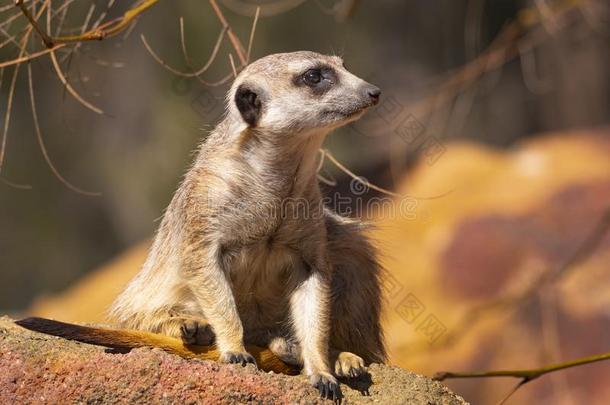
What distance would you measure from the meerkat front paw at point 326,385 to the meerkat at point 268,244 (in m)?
0.10

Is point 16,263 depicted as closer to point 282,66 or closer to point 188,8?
point 188,8

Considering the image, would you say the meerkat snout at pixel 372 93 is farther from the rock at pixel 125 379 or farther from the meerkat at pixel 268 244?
the rock at pixel 125 379

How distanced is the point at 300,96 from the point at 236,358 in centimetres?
94

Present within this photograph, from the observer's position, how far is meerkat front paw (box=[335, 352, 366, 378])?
A: 2.88 meters

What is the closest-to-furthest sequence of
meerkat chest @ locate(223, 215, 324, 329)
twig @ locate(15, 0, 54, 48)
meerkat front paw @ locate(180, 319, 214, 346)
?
twig @ locate(15, 0, 54, 48), meerkat front paw @ locate(180, 319, 214, 346), meerkat chest @ locate(223, 215, 324, 329)

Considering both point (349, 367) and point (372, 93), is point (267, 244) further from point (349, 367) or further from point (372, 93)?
point (372, 93)

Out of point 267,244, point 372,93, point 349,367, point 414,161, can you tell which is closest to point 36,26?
point 267,244

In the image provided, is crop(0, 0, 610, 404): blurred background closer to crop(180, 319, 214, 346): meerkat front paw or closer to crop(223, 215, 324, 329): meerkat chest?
crop(223, 215, 324, 329): meerkat chest

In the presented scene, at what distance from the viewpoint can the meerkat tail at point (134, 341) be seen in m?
2.59

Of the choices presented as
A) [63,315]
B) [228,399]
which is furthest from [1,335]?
[63,315]

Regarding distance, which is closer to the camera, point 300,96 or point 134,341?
point 134,341

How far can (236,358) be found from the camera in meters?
2.80

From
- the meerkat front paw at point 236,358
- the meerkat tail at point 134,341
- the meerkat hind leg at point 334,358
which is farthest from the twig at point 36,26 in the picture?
the meerkat hind leg at point 334,358

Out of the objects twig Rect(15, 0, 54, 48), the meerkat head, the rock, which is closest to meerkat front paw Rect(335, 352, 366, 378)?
the rock
